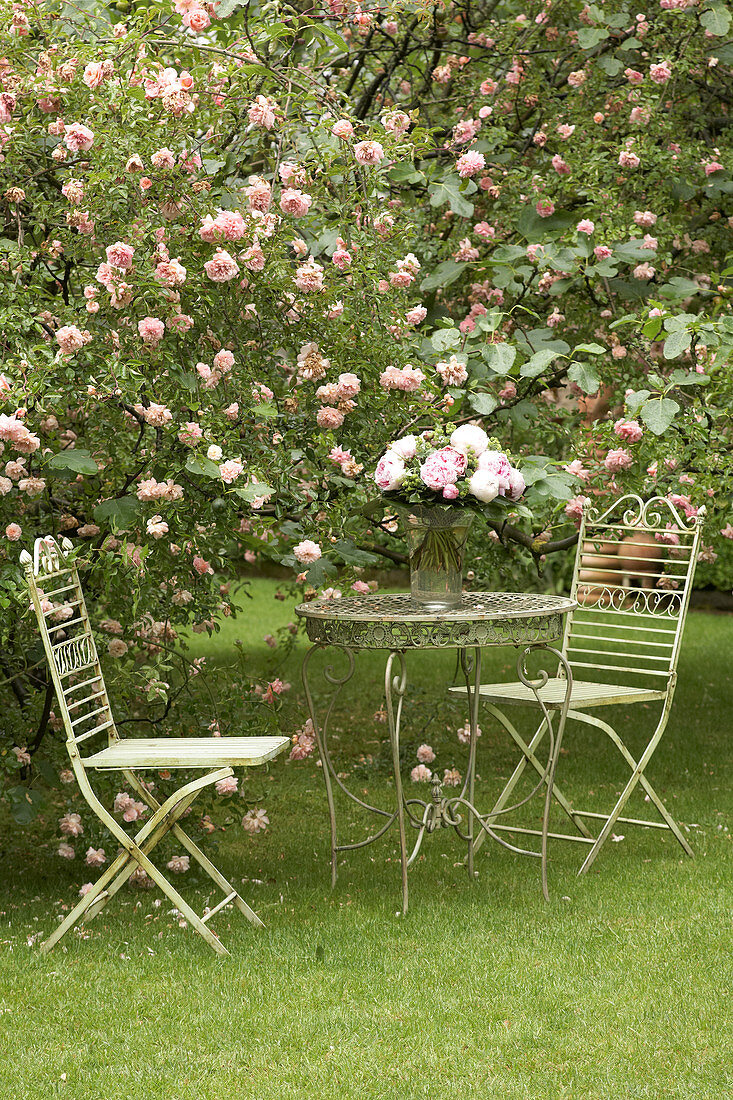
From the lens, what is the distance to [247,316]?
13.2 ft

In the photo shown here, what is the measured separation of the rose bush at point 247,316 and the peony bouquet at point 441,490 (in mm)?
242

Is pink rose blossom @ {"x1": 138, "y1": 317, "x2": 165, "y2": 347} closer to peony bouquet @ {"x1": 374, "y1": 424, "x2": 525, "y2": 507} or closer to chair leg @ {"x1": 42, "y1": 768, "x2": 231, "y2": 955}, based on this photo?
peony bouquet @ {"x1": 374, "y1": 424, "x2": 525, "y2": 507}

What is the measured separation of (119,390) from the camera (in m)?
3.61

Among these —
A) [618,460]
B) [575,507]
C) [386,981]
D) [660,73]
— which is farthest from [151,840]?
[660,73]

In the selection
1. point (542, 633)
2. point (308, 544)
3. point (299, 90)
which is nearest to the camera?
point (542, 633)

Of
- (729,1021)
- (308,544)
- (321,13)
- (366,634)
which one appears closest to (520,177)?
(321,13)

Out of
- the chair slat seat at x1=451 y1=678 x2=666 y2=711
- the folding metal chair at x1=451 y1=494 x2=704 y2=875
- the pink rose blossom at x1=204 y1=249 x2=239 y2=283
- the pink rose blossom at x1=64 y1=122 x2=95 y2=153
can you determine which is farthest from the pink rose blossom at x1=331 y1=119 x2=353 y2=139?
the chair slat seat at x1=451 y1=678 x2=666 y2=711

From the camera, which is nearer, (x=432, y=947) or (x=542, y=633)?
(x=432, y=947)

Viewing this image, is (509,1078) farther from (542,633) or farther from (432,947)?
(542,633)

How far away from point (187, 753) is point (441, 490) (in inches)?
41.7

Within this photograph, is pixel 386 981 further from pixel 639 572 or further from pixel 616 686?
pixel 639 572

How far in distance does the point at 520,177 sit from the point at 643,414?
1433mm

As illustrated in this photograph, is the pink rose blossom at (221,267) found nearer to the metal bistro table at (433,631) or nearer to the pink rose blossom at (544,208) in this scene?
the metal bistro table at (433,631)

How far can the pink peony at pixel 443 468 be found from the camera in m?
3.61
